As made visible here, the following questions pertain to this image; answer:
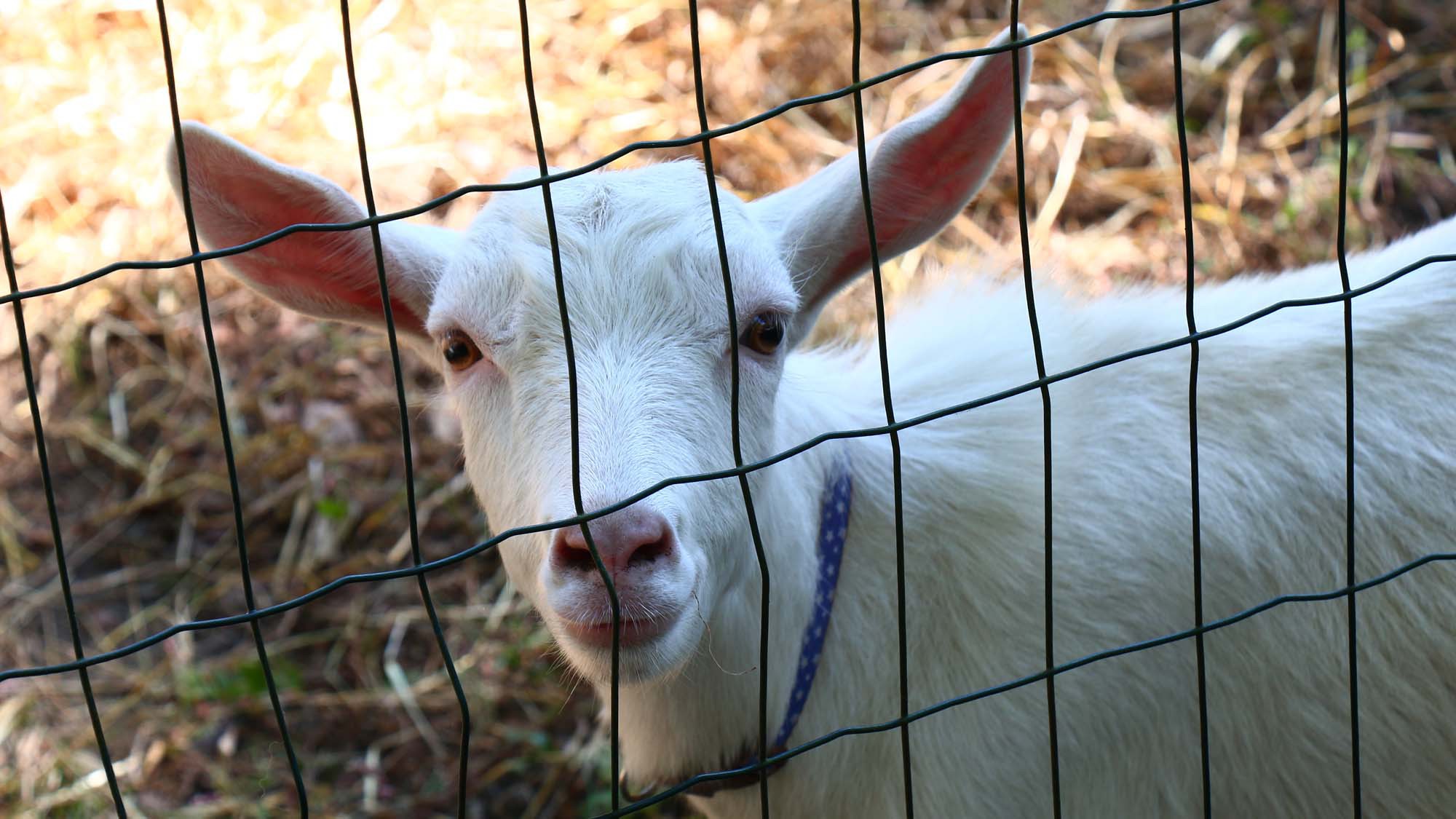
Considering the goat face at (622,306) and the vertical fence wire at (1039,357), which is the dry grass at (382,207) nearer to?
the goat face at (622,306)

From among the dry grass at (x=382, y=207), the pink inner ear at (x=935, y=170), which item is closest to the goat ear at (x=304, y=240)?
the pink inner ear at (x=935, y=170)

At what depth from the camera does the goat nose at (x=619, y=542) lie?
1983mm

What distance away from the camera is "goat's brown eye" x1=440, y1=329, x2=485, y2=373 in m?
2.53

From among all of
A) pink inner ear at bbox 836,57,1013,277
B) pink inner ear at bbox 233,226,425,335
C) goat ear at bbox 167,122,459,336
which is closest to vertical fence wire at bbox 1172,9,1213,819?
pink inner ear at bbox 836,57,1013,277

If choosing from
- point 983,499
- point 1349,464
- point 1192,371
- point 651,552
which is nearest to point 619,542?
point 651,552

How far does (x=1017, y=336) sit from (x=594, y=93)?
3.75 meters

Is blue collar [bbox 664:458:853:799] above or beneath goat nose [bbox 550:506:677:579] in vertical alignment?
beneath

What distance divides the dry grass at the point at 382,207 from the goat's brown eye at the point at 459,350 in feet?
4.52

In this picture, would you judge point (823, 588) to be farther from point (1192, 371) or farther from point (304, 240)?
point (304, 240)

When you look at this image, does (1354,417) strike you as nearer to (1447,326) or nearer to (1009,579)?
(1447,326)

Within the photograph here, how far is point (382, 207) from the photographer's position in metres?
5.87

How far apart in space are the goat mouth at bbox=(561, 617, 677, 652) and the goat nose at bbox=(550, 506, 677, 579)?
0.11m

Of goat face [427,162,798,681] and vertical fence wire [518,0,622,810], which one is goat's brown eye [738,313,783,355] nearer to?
goat face [427,162,798,681]

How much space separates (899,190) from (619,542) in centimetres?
103
